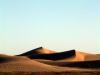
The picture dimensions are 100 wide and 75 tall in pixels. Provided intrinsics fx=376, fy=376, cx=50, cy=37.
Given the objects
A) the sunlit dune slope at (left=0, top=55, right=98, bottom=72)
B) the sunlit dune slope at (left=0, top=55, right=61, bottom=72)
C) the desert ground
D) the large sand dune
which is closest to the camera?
the desert ground

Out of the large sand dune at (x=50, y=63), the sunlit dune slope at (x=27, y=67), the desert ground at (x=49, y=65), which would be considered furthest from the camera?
the large sand dune at (x=50, y=63)

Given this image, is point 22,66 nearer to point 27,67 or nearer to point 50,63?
point 27,67

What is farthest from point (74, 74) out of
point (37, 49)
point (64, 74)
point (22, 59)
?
point (37, 49)

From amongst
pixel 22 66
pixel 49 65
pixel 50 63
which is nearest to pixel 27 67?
pixel 22 66

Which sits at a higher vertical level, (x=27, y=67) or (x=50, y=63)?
(x=50, y=63)

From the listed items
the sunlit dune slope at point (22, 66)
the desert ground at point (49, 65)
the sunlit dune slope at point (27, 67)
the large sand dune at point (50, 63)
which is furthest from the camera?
the large sand dune at point (50, 63)

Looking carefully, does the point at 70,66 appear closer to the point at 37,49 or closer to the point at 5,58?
the point at 5,58

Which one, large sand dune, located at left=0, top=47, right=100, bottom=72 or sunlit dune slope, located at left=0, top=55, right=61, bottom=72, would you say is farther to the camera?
large sand dune, located at left=0, top=47, right=100, bottom=72

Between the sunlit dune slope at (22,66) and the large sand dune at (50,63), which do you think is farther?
the large sand dune at (50,63)

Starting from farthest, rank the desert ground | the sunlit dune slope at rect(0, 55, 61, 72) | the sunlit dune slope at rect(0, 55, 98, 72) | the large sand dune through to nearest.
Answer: the large sand dune, the sunlit dune slope at rect(0, 55, 61, 72), the sunlit dune slope at rect(0, 55, 98, 72), the desert ground

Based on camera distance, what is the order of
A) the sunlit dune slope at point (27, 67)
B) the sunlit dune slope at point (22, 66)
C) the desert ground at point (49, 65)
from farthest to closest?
1. the sunlit dune slope at point (22, 66)
2. the sunlit dune slope at point (27, 67)
3. the desert ground at point (49, 65)

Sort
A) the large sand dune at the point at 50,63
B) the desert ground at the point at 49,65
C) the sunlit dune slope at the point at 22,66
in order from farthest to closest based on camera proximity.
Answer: the large sand dune at the point at 50,63 < the sunlit dune slope at the point at 22,66 < the desert ground at the point at 49,65

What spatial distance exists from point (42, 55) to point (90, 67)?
25.1m

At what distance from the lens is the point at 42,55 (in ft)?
270
